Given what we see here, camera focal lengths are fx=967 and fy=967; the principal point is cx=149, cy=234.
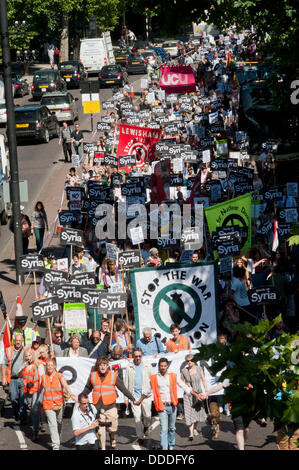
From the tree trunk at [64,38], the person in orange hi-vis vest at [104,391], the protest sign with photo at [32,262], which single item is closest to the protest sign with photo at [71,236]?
the protest sign with photo at [32,262]

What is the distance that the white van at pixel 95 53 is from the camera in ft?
192

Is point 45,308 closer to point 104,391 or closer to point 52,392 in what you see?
point 52,392

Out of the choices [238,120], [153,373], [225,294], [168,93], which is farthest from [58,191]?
[153,373]

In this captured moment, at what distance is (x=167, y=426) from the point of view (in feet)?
40.8

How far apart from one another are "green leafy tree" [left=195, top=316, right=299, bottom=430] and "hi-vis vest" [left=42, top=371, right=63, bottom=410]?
585cm

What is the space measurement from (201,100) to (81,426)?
23.8 meters

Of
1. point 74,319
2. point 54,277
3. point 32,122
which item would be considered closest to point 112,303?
point 74,319

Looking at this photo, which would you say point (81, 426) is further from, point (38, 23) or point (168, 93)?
point (38, 23)

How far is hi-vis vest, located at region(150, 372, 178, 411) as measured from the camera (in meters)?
12.5

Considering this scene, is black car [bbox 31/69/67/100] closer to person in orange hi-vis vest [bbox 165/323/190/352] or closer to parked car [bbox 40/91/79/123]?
parked car [bbox 40/91/79/123]

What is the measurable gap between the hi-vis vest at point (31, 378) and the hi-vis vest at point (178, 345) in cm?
194

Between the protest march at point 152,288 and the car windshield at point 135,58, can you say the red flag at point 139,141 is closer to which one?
the protest march at point 152,288

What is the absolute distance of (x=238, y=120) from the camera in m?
30.9

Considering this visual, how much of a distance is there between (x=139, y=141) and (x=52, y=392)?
1430 cm
